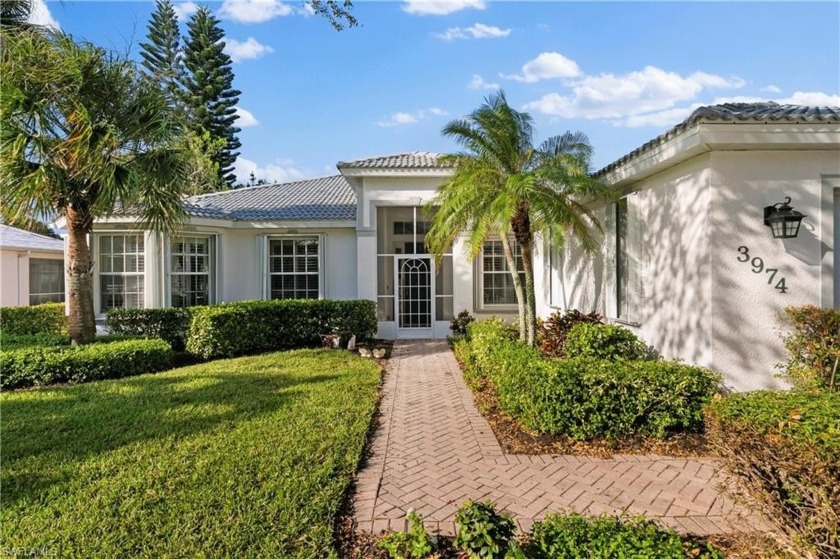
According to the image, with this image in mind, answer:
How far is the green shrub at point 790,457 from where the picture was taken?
2.48 m

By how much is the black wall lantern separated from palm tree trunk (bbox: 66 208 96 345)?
12.3m

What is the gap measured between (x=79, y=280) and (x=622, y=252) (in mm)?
11330

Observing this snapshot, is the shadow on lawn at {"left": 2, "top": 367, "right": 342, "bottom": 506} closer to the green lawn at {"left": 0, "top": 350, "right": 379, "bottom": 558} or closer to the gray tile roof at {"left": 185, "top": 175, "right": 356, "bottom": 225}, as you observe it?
the green lawn at {"left": 0, "top": 350, "right": 379, "bottom": 558}

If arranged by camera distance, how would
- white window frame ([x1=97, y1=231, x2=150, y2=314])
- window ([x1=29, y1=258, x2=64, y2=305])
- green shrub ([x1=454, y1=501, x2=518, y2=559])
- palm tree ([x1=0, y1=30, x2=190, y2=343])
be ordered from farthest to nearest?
1. window ([x1=29, y1=258, x2=64, y2=305])
2. white window frame ([x1=97, y1=231, x2=150, y2=314])
3. palm tree ([x1=0, y1=30, x2=190, y2=343])
4. green shrub ([x1=454, y1=501, x2=518, y2=559])

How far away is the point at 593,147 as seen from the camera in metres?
8.09

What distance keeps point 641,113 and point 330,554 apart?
41.9ft

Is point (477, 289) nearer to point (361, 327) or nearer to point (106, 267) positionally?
point (361, 327)

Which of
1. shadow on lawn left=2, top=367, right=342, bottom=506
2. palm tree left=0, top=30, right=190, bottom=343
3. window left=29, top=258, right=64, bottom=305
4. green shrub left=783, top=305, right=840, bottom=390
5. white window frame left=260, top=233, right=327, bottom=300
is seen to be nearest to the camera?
shadow on lawn left=2, top=367, right=342, bottom=506

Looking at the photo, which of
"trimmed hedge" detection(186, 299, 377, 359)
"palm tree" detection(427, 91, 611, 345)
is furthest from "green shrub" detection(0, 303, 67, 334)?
"palm tree" detection(427, 91, 611, 345)

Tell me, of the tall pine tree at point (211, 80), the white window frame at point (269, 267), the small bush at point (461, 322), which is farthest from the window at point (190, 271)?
the tall pine tree at point (211, 80)

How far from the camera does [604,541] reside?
283cm

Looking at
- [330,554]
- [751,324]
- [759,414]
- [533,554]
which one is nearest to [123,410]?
[330,554]

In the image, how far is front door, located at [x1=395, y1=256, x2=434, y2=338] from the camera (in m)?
13.4

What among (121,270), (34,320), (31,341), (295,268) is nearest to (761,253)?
(295,268)
